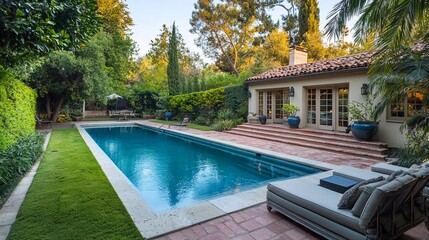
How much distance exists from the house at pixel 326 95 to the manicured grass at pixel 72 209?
9422 mm

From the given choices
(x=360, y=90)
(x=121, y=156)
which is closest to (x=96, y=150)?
(x=121, y=156)

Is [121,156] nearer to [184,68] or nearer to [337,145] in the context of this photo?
[337,145]

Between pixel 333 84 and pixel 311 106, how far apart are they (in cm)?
174

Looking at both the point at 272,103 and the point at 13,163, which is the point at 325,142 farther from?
the point at 13,163

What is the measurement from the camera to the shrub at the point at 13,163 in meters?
4.76

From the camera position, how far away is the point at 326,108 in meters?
11.5

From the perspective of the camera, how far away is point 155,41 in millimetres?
32375

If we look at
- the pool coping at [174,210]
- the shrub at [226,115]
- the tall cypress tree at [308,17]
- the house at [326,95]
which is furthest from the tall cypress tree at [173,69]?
the pool coping at [174,210]

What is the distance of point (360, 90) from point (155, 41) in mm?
28680

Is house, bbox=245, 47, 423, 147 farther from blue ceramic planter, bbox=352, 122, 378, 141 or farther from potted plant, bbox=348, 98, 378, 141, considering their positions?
blue ceramic planter, bbox=352, 122, 378, 141

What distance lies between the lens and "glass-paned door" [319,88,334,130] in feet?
37.0

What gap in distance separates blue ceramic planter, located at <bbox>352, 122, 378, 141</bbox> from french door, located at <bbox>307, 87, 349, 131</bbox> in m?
1.95

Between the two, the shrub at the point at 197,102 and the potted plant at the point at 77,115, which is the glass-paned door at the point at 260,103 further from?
the potted plant at the point at 77,115

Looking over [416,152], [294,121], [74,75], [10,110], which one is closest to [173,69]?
[74,75]
